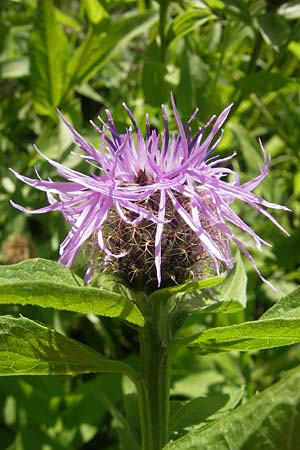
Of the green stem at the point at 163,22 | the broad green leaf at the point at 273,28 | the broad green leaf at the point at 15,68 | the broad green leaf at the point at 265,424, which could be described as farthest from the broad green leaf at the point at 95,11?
the broad green leaf at the point at 265,424

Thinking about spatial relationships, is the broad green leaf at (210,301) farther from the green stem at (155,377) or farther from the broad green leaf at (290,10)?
the broad green leaf at (290,10)

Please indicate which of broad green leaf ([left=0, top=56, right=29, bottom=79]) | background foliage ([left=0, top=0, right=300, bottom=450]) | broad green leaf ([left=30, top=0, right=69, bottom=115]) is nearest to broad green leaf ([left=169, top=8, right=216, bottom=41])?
background foliage ([left=0, top=0, right=300, bottom=450])

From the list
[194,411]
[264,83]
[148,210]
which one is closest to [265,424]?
[148,210]

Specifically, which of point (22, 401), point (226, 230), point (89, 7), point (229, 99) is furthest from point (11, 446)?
point (89, 7)

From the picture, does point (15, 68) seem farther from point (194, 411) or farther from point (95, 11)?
point (194, 411)

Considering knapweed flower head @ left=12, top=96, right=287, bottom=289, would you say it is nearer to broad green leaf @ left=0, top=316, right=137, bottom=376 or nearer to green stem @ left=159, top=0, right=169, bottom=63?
broad green leaf @ left=0, top=316, right=137, bottom=376
